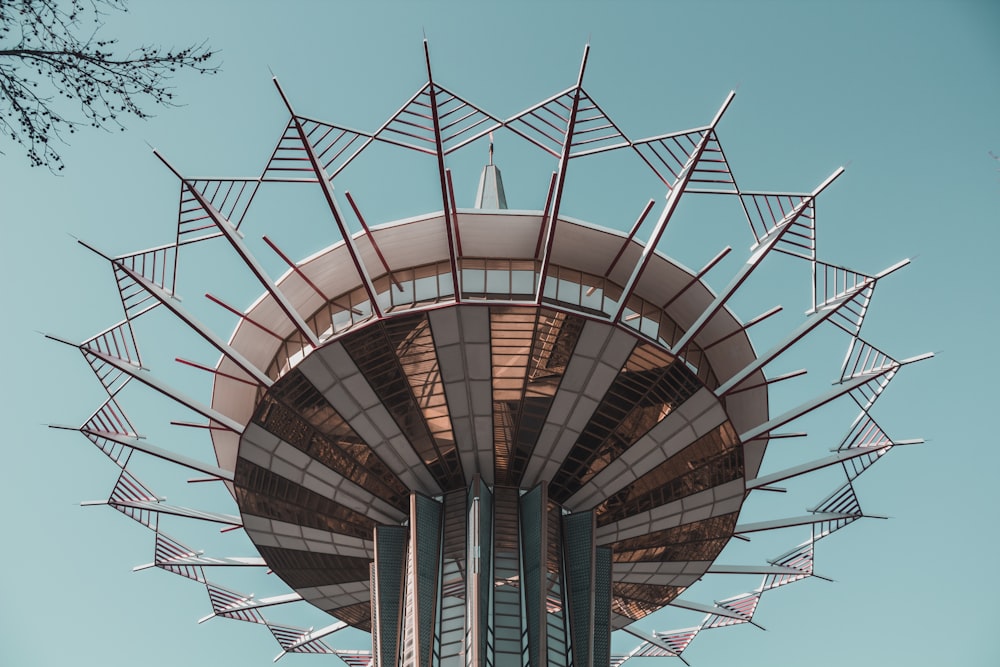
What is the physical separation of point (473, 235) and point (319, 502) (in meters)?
10.1

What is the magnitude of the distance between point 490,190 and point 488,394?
36.4 feet

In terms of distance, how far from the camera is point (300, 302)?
1023 inches

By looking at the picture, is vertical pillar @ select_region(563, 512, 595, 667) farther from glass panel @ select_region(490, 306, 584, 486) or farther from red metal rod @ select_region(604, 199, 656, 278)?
red metal rod @ select_region(604, 199, 656, 278)

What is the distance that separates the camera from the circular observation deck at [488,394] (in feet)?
81.0

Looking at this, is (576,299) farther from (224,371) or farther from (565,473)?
(224,371)

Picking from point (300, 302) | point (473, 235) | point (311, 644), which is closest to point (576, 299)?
point (473, 235)

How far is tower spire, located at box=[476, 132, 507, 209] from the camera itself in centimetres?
3472

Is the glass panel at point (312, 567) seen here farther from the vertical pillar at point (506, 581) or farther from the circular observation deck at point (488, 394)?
the vertical pillar at point (506, 581)

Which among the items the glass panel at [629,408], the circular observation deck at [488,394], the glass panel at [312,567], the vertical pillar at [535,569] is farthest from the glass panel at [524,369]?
the glass panel at [312,567]

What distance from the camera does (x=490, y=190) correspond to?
35188mm

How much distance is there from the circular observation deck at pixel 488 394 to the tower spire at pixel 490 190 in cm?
991

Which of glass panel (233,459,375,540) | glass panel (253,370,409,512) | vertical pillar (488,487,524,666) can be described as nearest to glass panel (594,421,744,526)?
vertical pillar (488,487,524,666)

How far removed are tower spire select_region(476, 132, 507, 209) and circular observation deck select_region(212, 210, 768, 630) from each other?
32.5ft

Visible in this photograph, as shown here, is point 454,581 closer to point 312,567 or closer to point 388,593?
point 388,593
